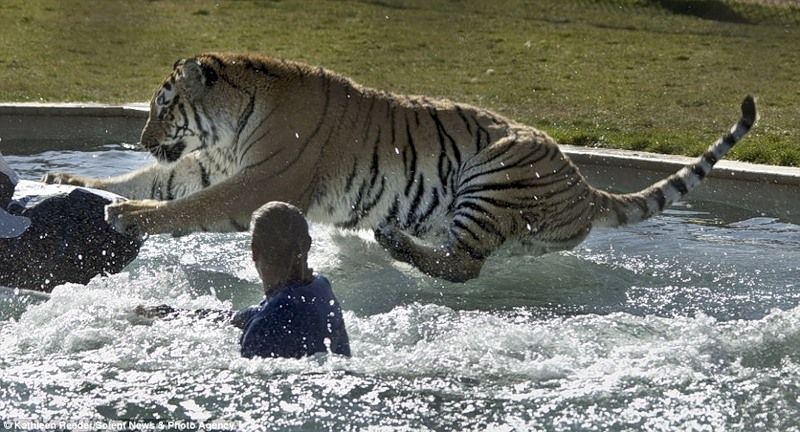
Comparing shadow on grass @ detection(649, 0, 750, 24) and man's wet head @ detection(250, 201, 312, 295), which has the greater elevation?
man's wet head @ detection(250, 201, 312, 295)

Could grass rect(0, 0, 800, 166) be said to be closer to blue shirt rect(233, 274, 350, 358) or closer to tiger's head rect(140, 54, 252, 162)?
tiger's head rect(140, 54, 252, 162)

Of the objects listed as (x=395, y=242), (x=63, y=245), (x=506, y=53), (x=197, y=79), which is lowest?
(x=506, y=53)

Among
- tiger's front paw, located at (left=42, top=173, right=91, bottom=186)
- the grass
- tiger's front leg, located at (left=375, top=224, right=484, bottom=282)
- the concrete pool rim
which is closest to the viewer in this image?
tiger's front leg, located at (left=375, top=224, right=484, bottom=282)

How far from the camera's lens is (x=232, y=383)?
14.5 feet

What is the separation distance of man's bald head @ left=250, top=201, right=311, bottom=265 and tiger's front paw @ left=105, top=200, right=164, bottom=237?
1.34 m

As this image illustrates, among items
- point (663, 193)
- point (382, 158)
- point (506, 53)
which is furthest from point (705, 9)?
point (382, 158)

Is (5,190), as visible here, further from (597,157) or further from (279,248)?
(597,157)

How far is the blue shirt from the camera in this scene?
4426mm

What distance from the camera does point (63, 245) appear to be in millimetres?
5883

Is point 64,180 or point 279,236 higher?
point 279,236

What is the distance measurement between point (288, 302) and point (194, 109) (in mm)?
2032

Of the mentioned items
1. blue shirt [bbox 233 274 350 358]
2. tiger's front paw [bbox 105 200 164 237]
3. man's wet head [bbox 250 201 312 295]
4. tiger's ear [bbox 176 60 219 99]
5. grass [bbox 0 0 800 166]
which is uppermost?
tiger's ear [bbox 176 60 219 99]

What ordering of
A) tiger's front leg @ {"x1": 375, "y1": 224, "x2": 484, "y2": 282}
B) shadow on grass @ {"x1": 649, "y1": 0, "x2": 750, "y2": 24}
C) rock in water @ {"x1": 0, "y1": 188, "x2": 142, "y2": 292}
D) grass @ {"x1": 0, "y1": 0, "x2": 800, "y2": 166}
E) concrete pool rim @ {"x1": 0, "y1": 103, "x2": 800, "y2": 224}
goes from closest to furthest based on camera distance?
rock in water @ {"x1": 0, "y1": 188, "x2": 142, "y2": 292}
tiger's front leg @ {"x1": 375, "y1": 224, "x2": 484, "y2": 282}
concrete pool rim @ {"x1": 0, "y1": 103, "x2": 800, "y2": 224}
grass @ {"x1": 0, "y1": 0, "x2": 800, "y2": 166}
shadow on grass @ {"x1": 649, "y1": 0, "x2": 750, "y2": 24}

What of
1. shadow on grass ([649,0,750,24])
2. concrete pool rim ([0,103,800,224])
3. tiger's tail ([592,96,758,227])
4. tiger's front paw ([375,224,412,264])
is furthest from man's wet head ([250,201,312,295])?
shadow on grass ([649,0,750,24])
